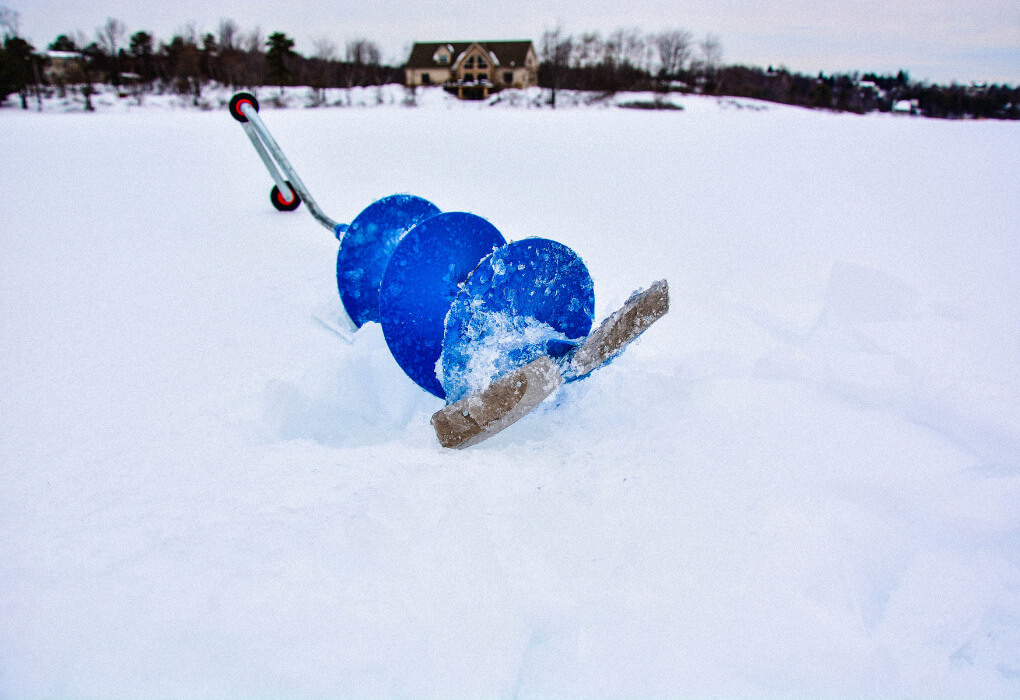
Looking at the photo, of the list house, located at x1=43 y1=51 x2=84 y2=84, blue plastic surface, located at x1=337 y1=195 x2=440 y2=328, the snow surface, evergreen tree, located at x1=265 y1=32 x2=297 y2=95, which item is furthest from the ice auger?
house, located at x1=43 y1=51 x2=84 y2=84

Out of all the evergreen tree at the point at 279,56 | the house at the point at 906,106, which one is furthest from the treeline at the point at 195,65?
the house at the point at 906,106

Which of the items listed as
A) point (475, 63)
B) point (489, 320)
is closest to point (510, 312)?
point (489, 320)

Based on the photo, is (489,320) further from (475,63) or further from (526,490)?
(475,63)

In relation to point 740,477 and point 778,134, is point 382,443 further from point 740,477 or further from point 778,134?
point 778,134

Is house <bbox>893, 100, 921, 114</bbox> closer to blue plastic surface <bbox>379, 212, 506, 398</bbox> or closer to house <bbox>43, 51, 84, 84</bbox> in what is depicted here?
blue plastic surface <bbox>379, 212, 506, 398</bbox>

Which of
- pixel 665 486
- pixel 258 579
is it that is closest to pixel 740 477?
pixel 665 486

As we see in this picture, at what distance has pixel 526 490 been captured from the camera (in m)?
1.74

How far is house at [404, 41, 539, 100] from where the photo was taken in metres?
48.0

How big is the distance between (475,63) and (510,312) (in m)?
52.2

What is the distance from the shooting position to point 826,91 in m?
35.2

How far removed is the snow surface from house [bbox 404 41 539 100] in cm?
4779

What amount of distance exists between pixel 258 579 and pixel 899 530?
1.72m

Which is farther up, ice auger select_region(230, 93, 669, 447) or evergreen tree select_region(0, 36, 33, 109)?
evergreen tree select_region(0, 36, 33, 109)

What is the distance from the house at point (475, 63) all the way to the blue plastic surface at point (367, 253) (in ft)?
157
